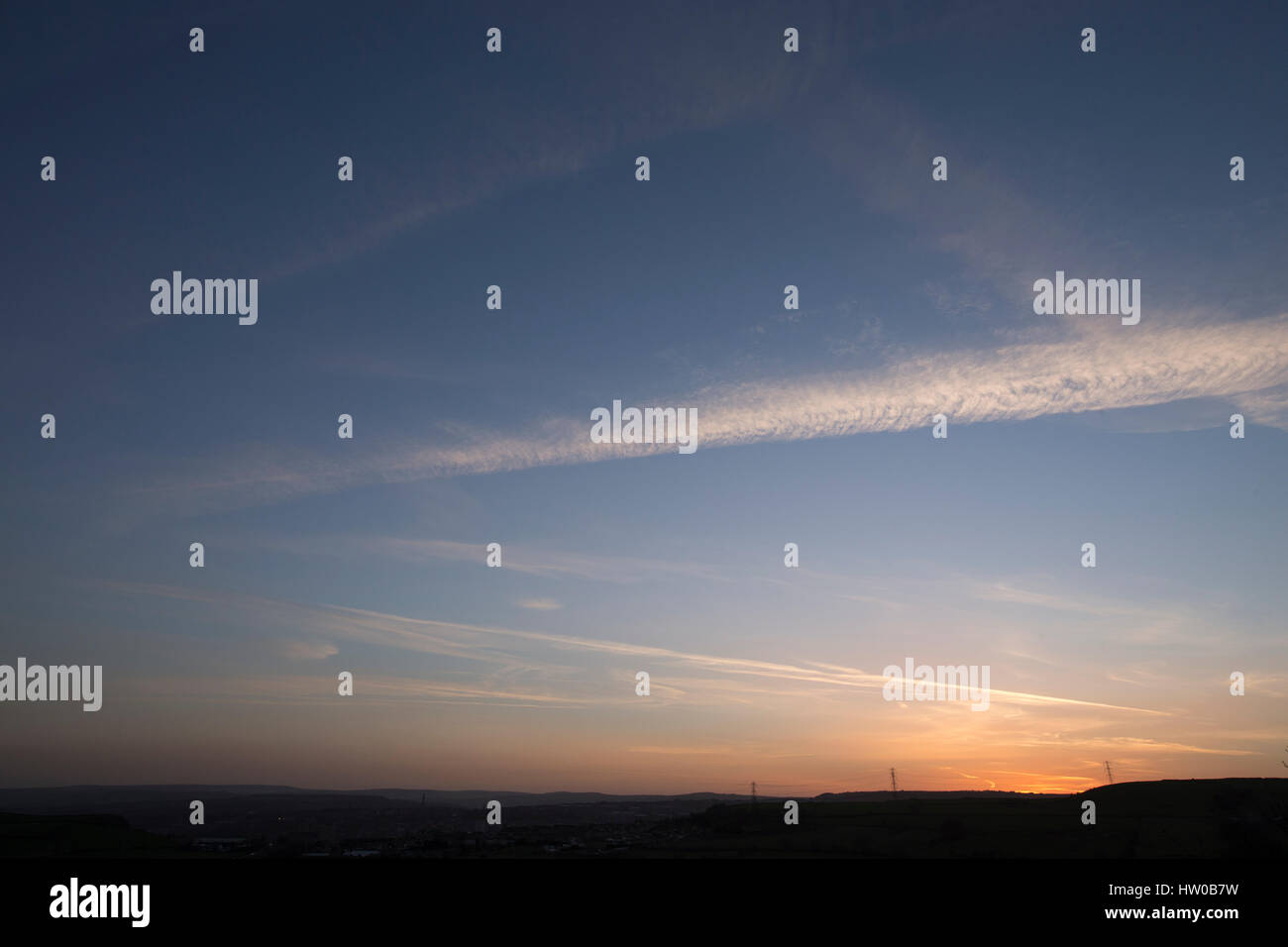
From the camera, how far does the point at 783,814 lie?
113438 mm

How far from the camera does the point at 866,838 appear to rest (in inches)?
3191
